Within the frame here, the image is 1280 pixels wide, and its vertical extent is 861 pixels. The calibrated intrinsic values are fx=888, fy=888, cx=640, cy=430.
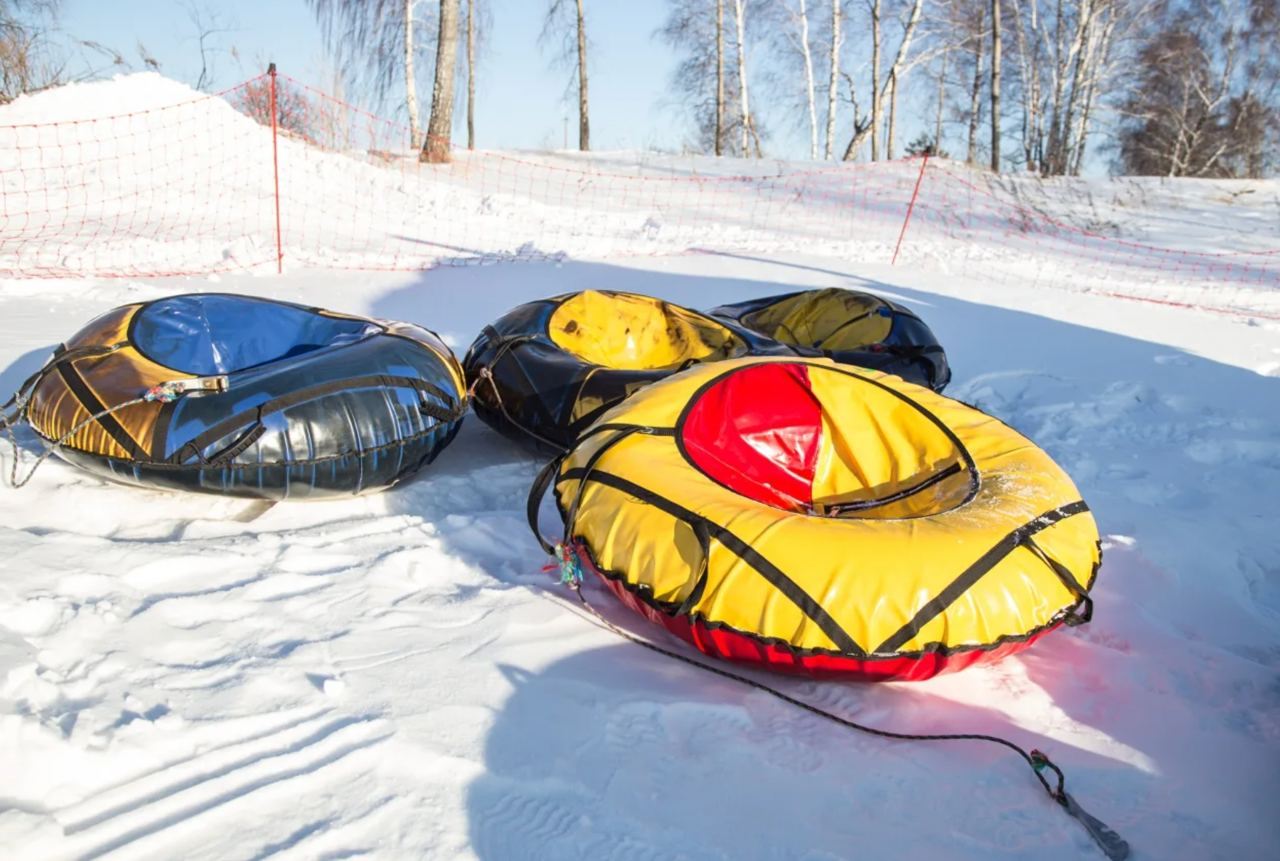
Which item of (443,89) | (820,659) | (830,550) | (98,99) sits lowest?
(820,659)

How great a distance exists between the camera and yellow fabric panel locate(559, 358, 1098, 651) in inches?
88.1

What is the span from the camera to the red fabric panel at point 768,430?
3.33 m

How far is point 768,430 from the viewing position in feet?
11.4

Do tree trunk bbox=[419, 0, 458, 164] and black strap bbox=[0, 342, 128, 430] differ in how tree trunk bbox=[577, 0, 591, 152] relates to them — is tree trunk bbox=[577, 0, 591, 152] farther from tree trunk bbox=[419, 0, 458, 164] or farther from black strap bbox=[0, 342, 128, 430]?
black strap bbox=[0, 342, 128, 430]

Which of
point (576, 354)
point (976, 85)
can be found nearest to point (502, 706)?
point (576, 354)

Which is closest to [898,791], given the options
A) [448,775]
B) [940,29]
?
[448,775]

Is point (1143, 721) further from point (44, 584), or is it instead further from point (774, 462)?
point (44, 584)

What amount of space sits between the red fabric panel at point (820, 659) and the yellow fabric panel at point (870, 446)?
0.93 m

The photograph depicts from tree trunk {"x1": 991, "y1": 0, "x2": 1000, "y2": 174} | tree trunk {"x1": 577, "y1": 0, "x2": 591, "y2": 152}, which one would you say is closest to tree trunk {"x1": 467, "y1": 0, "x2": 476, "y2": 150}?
tree trunk {"x1": 577, "y1": 0, "x2": 591, "y2": 152}

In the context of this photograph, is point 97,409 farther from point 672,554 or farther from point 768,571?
point 768,571

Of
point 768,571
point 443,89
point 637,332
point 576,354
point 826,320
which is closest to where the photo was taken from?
point 768,571

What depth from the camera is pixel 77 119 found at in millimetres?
9312

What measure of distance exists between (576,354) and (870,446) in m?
1.59

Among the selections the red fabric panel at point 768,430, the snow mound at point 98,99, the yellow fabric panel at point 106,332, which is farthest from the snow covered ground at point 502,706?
the snow mound at point 98,99
